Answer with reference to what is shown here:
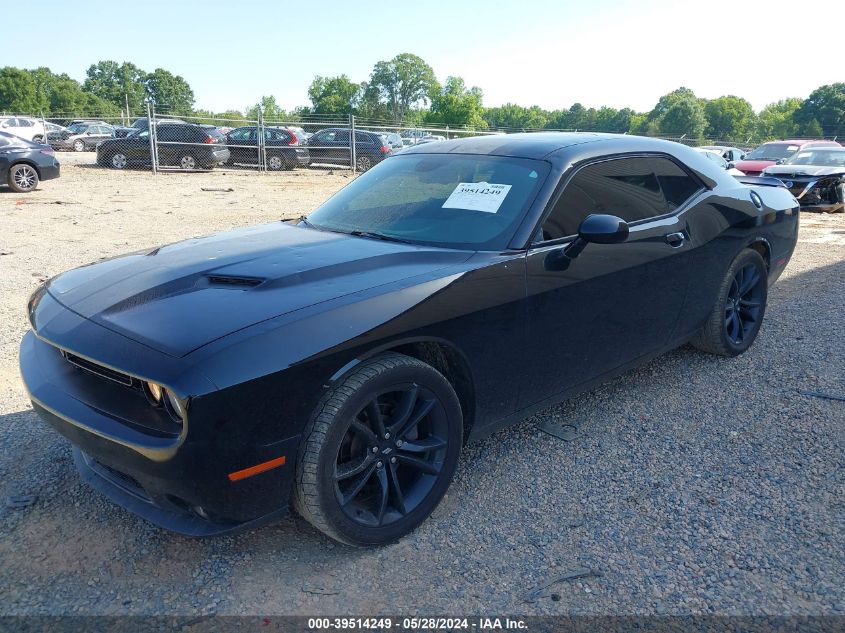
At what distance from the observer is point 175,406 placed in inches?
83.3

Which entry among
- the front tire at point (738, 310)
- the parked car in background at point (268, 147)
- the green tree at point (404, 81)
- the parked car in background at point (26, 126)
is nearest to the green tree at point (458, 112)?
the green tree at point (404, 81)

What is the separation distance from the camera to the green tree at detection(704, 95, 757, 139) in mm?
103625

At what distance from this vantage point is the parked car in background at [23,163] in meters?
13.2

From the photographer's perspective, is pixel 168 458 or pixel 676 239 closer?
pixel 168 458

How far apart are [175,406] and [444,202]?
1703 millimetres

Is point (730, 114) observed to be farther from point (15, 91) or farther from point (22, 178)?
point (22, 178)

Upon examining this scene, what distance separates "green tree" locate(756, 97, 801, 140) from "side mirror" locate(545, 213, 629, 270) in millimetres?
88773

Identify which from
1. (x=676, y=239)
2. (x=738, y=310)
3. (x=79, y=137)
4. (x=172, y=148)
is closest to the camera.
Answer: (x=676, y=239)

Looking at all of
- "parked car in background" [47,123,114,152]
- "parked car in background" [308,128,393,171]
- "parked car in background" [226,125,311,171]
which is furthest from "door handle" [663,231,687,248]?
"parked car in background" [47,123,114,152]

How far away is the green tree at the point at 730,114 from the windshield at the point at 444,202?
111144 mm

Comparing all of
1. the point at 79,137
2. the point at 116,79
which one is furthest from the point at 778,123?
the point at 116,79

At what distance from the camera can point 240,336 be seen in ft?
7.02

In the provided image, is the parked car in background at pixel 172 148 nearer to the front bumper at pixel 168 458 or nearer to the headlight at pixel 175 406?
the front bumper at pixel 168 458

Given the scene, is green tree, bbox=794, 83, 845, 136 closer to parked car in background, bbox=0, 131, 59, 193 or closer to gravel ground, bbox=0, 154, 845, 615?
parked car in background, bbox=0, 131, 59, 193
